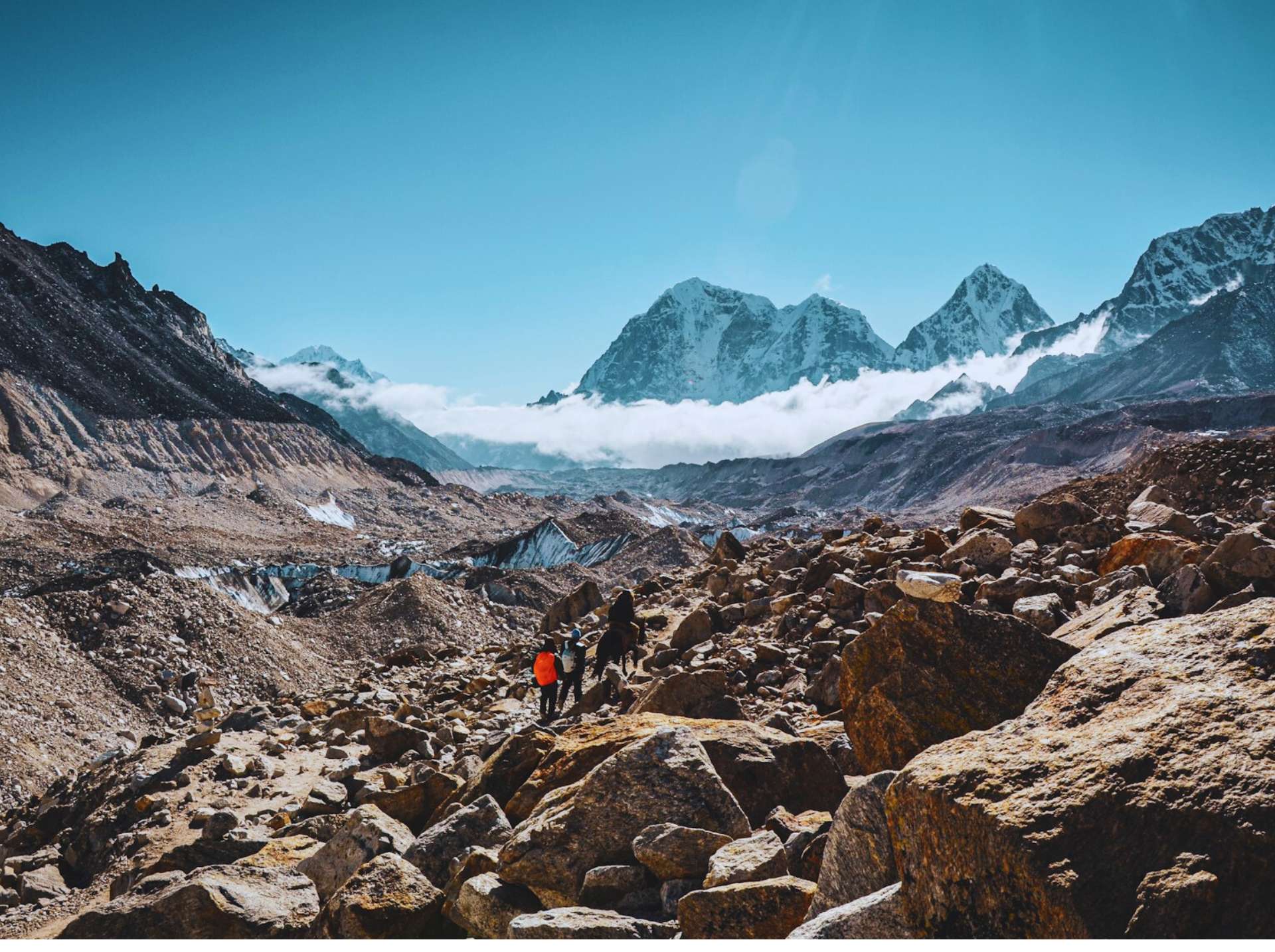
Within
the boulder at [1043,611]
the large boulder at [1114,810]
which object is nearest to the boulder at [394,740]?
the boulder at [1043,611]

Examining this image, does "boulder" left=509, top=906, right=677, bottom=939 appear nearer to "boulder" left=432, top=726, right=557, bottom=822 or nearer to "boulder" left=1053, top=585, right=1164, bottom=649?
"boulder" left=432, top=726, right=557, bottom=822

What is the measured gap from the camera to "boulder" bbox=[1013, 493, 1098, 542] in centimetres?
1038

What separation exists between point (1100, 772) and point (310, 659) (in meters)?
21.9

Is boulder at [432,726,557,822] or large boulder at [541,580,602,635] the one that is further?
large boulder at [541,580,602,635]

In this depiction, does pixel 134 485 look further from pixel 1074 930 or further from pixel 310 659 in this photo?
pixel 1074 930

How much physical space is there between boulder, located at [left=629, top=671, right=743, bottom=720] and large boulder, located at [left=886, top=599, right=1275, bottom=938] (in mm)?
4163

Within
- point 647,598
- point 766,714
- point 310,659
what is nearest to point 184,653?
point 310,659

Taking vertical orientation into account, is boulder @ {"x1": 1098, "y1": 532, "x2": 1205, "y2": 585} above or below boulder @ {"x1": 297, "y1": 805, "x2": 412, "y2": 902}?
above

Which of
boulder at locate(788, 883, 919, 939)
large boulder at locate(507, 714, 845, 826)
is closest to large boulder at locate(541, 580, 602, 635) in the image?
large boulder at locate(507, 714, 845, 826)

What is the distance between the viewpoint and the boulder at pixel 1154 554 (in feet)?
22.4

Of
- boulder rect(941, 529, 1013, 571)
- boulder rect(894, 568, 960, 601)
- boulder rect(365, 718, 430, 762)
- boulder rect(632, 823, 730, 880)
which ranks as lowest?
boulder rect(365, 718, 430, 762)

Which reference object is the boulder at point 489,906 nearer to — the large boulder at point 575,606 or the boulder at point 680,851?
the boulder at point 680,851

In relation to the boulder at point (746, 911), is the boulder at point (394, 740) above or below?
below

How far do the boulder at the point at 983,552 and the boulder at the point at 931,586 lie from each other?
140 cm
